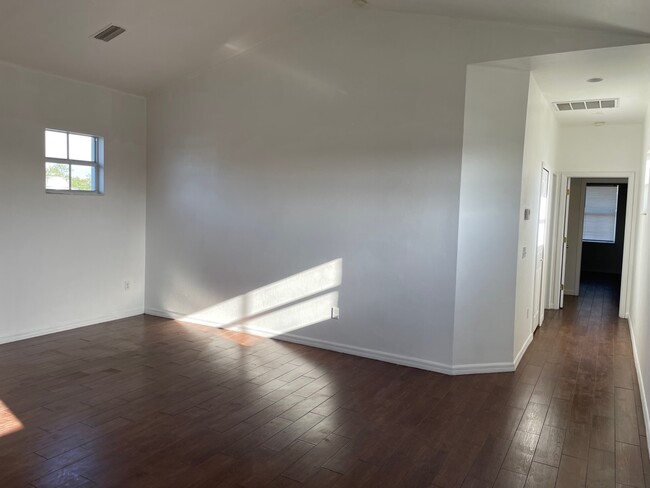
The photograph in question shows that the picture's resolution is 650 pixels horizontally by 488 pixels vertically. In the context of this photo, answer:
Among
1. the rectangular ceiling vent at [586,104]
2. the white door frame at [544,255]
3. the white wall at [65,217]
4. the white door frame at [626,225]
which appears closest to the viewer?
the white wall at [65,217]

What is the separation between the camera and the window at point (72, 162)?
505 centimetres

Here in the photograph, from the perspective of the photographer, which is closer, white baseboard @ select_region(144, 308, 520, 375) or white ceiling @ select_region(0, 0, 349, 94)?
white ceiling @ select_region(0, 0, 349, 94)

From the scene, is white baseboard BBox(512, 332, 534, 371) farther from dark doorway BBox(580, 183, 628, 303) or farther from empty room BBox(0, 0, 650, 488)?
dark doorway BBox(580, 183, 628, 303)

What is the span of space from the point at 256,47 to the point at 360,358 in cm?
332

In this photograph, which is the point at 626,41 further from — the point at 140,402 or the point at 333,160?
the point at 140,402

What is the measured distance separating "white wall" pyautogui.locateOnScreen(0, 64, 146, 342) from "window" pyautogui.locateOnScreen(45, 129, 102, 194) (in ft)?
0.33

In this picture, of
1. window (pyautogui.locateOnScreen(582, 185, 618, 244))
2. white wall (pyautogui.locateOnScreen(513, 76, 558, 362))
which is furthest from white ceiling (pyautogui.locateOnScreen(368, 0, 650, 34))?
window (pyautogui.locateOnScreen(582, 185, 618, 244))

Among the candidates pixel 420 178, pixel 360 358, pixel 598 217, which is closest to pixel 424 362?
pixel 360 358

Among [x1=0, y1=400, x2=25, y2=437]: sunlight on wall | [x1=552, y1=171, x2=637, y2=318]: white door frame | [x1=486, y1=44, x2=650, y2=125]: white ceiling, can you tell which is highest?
[x1=486, y1=44, x2=650, y2=125]: white ceiling

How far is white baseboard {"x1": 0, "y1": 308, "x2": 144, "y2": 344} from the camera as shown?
4.79 metres

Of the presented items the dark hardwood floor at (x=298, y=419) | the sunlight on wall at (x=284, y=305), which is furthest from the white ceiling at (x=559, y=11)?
the dark hardwood floor at (x=298, y=419)

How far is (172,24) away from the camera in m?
4.30

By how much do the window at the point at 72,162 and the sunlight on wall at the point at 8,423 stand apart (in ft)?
8.43

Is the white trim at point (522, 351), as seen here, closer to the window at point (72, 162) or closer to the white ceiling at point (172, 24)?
the white ceiling at point (172, 24)
